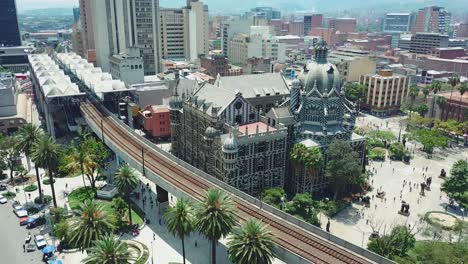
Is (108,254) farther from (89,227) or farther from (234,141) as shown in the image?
(234,141)

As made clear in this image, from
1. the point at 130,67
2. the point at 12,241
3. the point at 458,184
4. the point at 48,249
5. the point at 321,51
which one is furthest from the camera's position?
the point at 130,67

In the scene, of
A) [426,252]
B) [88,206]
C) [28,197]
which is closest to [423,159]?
[426,252]

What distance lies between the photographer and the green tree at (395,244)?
77562 millimetres

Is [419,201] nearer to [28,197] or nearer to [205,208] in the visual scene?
[205,208]

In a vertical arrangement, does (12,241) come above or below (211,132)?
below

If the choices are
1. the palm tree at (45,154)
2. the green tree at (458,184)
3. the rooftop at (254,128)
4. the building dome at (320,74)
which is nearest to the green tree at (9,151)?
the palm tree at (45,154)

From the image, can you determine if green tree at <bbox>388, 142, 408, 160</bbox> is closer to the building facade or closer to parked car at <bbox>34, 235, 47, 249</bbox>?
the building facade

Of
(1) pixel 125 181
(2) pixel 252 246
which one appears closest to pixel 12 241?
(1) pixel 125 181

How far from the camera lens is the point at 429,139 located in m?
148

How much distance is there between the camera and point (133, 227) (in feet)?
317

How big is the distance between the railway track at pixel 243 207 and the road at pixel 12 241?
108 feet

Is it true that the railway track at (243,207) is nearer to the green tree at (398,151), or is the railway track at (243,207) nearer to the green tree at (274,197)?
the green tree at (274,197)

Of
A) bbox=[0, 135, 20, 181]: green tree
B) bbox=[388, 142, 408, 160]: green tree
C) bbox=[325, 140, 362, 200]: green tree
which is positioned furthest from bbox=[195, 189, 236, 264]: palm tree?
bbox=[388, 142, 408, 160]: green tree

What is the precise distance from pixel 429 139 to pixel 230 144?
8854cm
